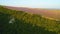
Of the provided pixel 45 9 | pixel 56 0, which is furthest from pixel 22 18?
pixel 56 0

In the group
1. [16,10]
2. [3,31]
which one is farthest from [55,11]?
[3,31]

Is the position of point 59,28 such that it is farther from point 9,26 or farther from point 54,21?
point 9,26

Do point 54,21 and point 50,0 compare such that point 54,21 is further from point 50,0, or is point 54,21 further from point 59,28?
point 50,0

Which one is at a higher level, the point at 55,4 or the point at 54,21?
the point at 55,4

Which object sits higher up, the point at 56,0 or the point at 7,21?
the point at 56,0
